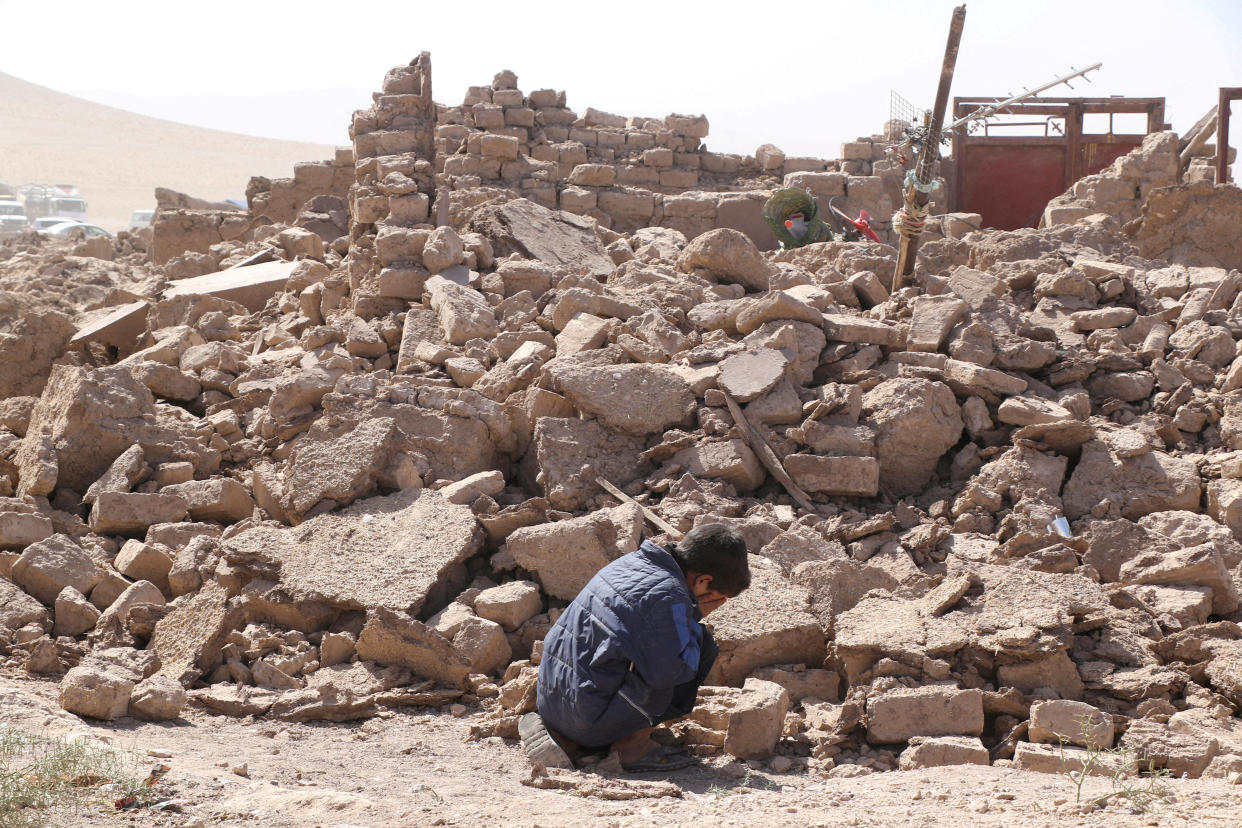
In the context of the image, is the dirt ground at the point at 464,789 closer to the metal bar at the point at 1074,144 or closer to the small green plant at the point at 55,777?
the small green plant at the point at 55,777

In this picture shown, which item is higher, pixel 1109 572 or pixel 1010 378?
pixel 1010 378

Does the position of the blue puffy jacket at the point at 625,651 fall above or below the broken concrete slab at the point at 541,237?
below

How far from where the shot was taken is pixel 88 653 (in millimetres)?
4543

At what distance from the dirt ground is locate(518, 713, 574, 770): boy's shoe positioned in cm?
8

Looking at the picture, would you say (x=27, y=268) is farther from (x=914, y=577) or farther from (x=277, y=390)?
(x=914, y=577)

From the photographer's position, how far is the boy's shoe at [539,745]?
3.63 m

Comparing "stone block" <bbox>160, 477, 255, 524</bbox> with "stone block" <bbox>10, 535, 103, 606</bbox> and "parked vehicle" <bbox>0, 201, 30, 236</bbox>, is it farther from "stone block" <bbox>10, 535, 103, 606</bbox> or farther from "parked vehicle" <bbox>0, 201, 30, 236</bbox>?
"parked vehicle" <bbox>0, 201, 30, 236</bbox>

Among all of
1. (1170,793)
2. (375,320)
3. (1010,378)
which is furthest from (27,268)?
(1170,793)

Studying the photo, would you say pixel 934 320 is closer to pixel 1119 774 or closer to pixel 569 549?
pixel 569 549

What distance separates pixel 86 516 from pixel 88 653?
52.2 inches

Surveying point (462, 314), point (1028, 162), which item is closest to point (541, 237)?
point (462, 314)

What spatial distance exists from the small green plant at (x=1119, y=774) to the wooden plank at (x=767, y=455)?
194cm

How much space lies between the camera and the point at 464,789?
3.40 meters

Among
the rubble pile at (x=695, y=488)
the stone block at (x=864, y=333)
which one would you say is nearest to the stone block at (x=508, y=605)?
the rubble pile at (x=695, y=488)
